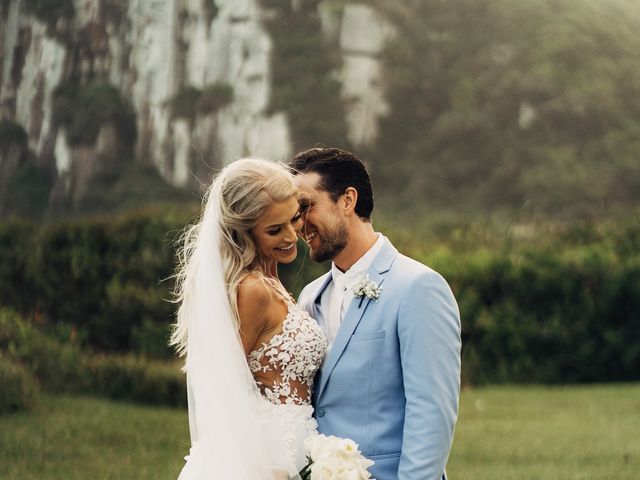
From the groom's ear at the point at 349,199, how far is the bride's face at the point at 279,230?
0.58 ft

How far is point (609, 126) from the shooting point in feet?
92.6

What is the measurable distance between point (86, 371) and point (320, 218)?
12132 millimetres

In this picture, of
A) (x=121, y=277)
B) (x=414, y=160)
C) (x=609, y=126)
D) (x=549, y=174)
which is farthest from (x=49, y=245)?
(x=609, y=126)

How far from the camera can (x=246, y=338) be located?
398 centimetres

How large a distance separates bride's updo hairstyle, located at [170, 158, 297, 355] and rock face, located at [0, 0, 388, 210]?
1885cm

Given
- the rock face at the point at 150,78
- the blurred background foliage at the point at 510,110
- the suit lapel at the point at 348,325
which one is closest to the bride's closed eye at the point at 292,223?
the suit lapel at the point at 348,325

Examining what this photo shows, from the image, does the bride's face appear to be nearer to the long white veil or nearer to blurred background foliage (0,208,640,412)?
the long white veil

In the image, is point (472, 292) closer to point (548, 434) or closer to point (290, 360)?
point (548, 434)

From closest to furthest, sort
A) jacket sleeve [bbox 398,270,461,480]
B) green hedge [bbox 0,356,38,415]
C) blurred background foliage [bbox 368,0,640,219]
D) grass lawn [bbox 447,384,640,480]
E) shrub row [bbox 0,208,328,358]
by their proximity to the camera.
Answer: jacket sleeve [bbox 398,270,461,480], grass lawn [bbox 447,384,640,480], green hedge [bbox 0,356,38,415], shrub row [bbox 0,208,328,358], blurred background foliage [bbox 368,0,640,219]

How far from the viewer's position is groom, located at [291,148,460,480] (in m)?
3.61

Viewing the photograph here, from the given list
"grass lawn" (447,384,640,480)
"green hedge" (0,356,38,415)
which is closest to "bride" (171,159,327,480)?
"grass lawn" (447,384,640,480)

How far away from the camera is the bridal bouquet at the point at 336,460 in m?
3.40

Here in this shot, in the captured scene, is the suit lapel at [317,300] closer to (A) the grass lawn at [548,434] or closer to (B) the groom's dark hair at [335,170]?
(B) the groom's dark hair at [335,170]

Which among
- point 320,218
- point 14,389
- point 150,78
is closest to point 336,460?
point 320,218
